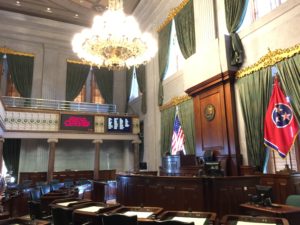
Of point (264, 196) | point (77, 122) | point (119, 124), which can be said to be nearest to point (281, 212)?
point (264, 196)

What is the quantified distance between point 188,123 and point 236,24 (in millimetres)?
3622

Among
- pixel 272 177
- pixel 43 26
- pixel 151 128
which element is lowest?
pixel 272 177

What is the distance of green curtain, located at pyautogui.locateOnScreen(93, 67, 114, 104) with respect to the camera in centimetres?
1609

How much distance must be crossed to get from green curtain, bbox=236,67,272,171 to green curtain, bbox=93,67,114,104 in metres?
10.2

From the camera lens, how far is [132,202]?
7008 millimetres

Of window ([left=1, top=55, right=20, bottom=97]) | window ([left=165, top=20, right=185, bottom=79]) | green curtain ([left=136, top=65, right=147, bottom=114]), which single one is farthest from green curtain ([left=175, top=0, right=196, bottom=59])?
window ([left=1, top=55, right=20, bottom=97])

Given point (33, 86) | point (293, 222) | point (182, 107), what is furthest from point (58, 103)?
point (293, 222)

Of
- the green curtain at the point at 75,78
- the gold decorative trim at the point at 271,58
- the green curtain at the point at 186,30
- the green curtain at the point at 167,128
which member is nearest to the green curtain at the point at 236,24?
the gold decorative trim at the point at 271,58

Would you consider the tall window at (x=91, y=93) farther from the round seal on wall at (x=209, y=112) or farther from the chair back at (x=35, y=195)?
the chair back at (x=35, y=195)

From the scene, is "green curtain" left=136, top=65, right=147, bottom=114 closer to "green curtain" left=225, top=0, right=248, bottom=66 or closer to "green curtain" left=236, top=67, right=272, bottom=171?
"green curtain" left=225, top=0, right=248, bottom=66

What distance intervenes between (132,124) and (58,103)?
4.22 metres

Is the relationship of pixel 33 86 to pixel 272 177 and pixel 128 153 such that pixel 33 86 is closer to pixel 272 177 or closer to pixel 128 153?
pixel 128 153

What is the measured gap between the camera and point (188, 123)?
9.53m

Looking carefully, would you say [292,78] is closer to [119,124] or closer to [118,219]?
[118,219]
